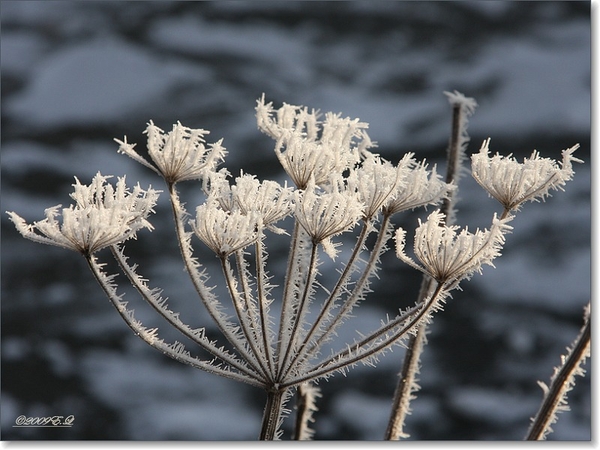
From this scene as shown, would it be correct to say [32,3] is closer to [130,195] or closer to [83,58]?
[83,58]

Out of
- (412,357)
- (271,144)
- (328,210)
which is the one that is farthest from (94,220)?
(271,144)

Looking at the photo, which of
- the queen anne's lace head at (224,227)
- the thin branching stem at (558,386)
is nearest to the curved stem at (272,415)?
the queen anne's lace head at (224,227)

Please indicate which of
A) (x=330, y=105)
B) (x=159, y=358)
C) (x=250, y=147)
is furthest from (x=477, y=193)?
(x=159, y=358)

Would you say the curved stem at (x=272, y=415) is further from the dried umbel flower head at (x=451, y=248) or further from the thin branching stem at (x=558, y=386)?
the thin branching stem at (x=558, y=386)

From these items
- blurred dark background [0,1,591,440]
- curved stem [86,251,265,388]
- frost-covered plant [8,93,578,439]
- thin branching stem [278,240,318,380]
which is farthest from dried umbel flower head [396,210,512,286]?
blurred dark background [0,1,591,440]

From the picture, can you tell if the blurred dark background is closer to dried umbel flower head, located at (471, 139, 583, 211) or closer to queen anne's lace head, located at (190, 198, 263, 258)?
dried umbel flower head, located at (471, 139, 583, 211)

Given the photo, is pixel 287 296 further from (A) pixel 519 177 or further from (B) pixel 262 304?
(A) pixel 519 177

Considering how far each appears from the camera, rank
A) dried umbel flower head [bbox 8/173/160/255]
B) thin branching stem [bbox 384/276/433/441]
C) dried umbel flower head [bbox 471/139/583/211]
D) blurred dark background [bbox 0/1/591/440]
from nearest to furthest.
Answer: dried umbel flower head [bbox 8/173/160/255]
dried umbel flower head [bbox 471/139/583/211]
thin branching stem [bbox 384/276/433/441]
blurred dark background [bbox 0/1/591/440]
